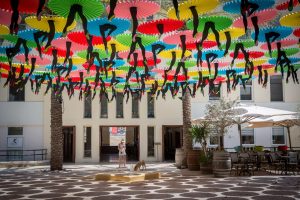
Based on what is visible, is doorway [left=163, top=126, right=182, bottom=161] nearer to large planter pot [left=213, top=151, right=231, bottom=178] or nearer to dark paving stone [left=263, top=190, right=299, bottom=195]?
large planter pot [left=213, top=151, right=231, bottom=178]

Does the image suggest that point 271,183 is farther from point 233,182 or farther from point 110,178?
point 110,178

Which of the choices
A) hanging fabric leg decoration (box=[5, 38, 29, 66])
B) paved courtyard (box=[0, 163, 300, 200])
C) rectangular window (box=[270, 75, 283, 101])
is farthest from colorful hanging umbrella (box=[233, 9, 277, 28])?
rectangular window (box=[270, 75, 283, 101])

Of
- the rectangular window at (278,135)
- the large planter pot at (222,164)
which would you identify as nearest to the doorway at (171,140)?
the rectangular window at (278,135)

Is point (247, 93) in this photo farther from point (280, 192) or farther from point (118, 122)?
point (280, 192)

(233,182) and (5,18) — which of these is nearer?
(5,18)

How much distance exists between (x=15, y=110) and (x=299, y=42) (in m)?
18.0

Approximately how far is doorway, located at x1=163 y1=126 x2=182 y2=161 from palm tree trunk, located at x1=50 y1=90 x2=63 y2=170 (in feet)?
26.5

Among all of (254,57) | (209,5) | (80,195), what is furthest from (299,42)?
(80,195)

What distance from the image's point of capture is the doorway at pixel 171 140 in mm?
22062

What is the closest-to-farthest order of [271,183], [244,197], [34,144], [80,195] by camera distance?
[244,197], [80,195], [271,183], [34,144]

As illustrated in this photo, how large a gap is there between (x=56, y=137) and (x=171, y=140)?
8.97 metres

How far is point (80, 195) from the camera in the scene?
8578 mm

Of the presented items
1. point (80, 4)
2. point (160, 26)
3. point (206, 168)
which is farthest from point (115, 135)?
point (80, 4)

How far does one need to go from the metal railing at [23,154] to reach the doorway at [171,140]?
25.9 ft
